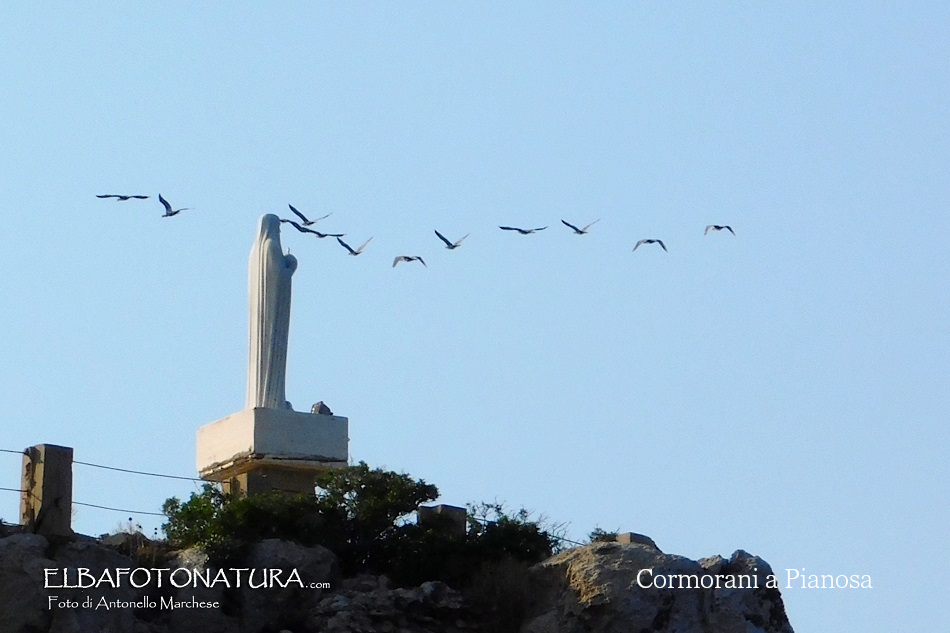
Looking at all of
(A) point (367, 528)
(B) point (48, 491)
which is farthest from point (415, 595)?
(B) point (48, 491)

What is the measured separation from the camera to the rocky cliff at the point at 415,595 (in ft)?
84.6

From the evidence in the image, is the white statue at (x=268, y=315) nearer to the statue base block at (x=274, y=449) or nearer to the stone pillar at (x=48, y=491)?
the statue base block at (x=274, y=449)

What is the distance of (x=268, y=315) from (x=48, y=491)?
5536mm

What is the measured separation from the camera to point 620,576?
26.5 m

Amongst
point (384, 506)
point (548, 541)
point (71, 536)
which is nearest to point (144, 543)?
point (71, 536)

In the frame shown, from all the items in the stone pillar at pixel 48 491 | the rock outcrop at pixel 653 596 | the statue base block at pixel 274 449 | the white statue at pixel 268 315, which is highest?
the white statue at pixel 268 315

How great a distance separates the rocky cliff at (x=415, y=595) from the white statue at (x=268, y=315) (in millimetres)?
3715

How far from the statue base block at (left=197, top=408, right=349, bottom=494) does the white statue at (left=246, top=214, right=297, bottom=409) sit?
53cm

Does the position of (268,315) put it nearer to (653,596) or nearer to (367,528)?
(367,528)

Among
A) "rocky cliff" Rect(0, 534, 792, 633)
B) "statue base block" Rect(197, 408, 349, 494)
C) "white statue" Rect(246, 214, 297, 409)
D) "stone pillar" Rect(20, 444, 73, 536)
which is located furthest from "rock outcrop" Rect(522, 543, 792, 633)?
"stone pillar" Rect(20, 444, 73, 536)

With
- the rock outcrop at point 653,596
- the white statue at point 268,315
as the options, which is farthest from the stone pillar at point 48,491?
the rock outcrop at point 653,596

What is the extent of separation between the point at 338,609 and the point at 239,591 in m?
1.35

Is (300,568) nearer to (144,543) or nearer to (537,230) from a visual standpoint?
(144,543)

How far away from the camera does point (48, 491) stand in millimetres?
26125
